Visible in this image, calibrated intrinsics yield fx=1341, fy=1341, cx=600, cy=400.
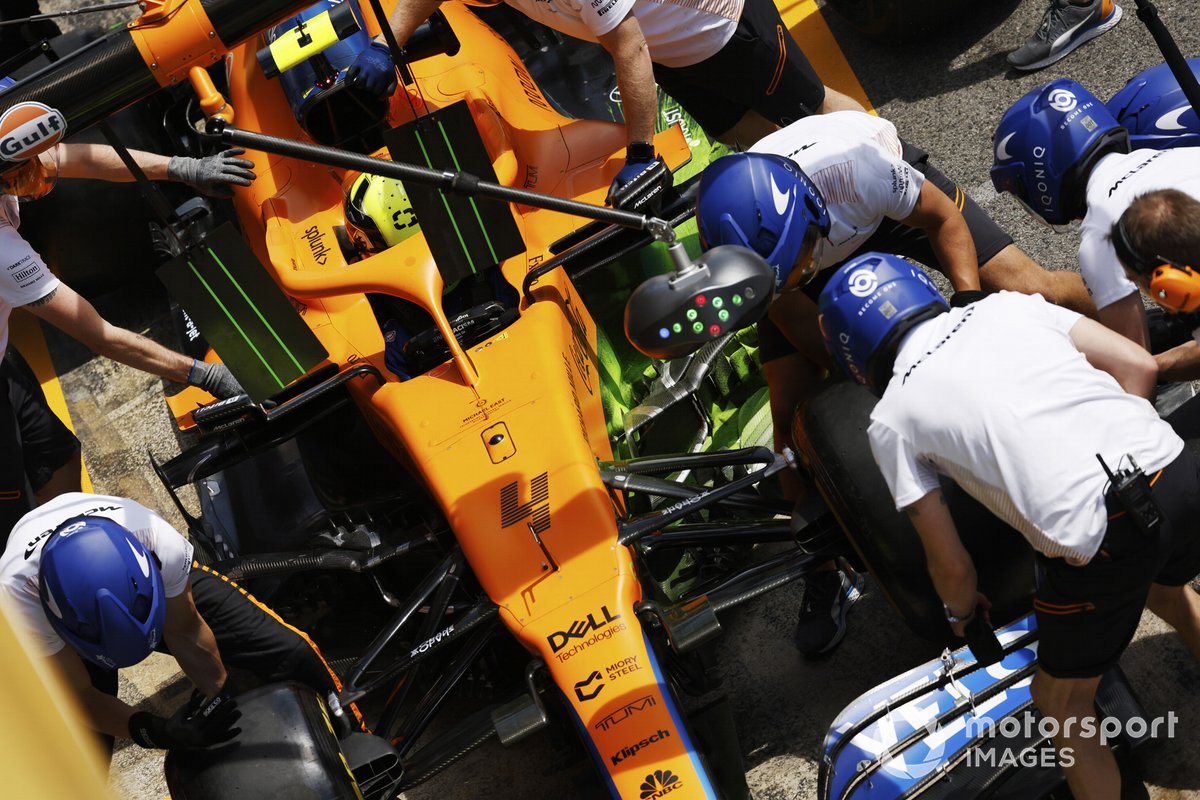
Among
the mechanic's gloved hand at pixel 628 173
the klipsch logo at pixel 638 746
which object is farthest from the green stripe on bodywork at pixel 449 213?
the klipsch logo at pixel 638 746

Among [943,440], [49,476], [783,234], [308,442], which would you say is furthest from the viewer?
[49,476]

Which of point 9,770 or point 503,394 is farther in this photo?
point 503,394

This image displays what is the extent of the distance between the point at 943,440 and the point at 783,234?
83 centimetres

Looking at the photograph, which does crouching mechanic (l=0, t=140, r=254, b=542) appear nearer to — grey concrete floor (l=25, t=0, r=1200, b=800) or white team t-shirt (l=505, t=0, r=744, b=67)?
grey concrete floor (l=25, t=0, r=1200, b=800)

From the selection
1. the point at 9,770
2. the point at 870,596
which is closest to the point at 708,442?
the point at 870,596

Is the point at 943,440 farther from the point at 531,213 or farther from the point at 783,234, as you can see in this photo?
the point at 531,213

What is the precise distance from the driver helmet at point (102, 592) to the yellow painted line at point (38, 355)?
314 cm

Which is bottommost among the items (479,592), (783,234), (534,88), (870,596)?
(870,596)

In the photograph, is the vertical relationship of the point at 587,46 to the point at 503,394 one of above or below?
above

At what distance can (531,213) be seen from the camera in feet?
16.9

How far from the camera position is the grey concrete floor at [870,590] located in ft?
13.3

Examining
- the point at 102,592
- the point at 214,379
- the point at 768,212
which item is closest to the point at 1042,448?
the point at 768,212

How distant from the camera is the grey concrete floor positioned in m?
4.06

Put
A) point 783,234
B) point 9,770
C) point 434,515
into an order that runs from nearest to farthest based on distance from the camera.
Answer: point 9,770 → point 783,234 → point 434,515
